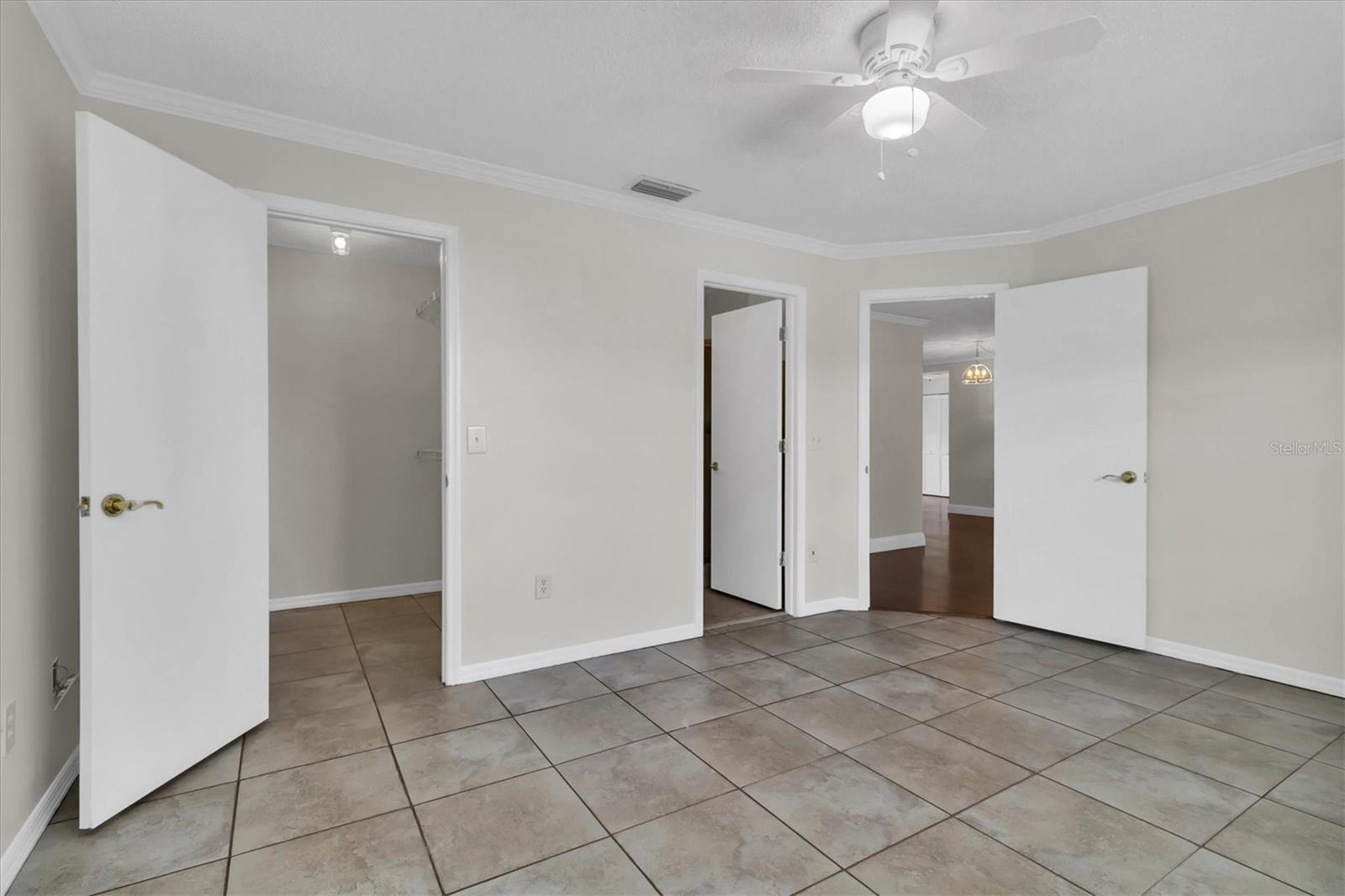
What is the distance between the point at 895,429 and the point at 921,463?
52 cm

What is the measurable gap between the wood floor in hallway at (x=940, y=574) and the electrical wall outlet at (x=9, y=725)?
4.14 m

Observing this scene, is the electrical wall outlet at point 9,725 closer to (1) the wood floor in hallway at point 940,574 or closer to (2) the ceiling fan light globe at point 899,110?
(2) the ceiling fan light globe at point 899,110

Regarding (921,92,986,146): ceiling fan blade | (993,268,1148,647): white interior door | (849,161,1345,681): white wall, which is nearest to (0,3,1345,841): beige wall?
(849,161,1345,681): white wall

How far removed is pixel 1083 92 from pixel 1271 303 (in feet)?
5.26

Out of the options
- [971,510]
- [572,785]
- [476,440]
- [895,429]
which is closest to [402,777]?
[572,785]

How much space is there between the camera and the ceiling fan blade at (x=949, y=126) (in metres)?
2.52

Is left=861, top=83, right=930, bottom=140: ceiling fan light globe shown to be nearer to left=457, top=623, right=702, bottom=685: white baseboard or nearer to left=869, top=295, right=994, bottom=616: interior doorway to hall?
left=869, top=295, right=994, bottom=616: interior doorway to hall

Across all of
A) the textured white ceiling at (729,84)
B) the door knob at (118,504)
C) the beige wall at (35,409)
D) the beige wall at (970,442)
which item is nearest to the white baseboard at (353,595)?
the beige wall at (35,409)

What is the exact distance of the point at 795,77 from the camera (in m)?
1.96

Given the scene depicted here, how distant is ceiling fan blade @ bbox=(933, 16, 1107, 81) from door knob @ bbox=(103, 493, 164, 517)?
8.68ft

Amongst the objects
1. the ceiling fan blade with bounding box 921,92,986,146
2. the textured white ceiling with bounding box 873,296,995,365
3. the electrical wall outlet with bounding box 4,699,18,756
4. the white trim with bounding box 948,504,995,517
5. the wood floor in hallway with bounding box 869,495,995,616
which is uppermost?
the textured white ceiling with bounding box 873,296,995,365

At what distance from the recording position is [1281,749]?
2.44 meters

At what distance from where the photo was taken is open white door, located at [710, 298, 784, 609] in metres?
4.31

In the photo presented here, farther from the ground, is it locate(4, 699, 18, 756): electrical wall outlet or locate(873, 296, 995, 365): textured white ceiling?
locate(873, 296, 995, 365): textured white ceiling
